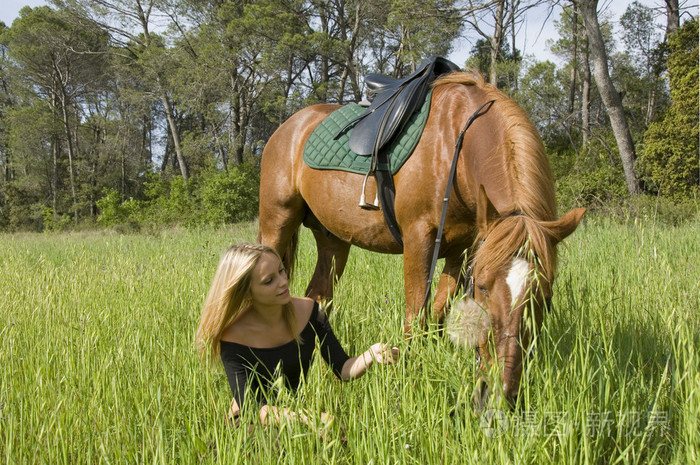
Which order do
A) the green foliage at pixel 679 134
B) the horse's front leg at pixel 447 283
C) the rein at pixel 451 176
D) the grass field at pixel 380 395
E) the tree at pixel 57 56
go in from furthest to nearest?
the tree at pixel 57 56 → the green foliage at pixel 679 134 → the horse's front leg at pixel 447 283 → the rein at pixel 451 176 → the grass field at pixel 380 395

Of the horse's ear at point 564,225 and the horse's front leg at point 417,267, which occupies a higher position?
the horse's ear at point 564,225

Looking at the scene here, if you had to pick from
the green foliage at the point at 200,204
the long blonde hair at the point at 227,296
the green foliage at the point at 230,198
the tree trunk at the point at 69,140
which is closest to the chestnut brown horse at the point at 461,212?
the long blonde hair at the point at 227,296

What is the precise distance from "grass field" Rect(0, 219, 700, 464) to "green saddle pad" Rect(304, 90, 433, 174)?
3.07 ft

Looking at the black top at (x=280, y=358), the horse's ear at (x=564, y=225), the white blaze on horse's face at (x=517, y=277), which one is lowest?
the black top at (x=280, y=358)

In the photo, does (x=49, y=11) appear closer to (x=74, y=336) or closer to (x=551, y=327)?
(x=74, y=336)

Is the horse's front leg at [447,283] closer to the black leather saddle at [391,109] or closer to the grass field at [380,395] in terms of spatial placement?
the grass field at [380,395]

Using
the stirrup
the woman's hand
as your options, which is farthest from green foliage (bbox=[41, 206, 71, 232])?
the woman's hand

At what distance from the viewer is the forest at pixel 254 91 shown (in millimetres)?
11367

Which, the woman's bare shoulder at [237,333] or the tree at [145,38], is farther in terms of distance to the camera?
the tree at [145,38]

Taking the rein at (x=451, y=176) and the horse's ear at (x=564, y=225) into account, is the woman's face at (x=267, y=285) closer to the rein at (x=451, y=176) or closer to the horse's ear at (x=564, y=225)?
the rein at (x=451, y=176)

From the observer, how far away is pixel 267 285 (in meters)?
2.09

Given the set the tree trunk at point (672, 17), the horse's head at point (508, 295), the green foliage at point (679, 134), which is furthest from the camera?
the tree trunk at point (672, 17)

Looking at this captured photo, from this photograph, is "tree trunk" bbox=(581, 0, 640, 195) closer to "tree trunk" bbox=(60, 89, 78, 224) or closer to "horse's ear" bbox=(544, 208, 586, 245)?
"horse's ear" bbox=(544, 208, 586, 245)

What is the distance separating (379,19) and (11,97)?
98.9 feet
